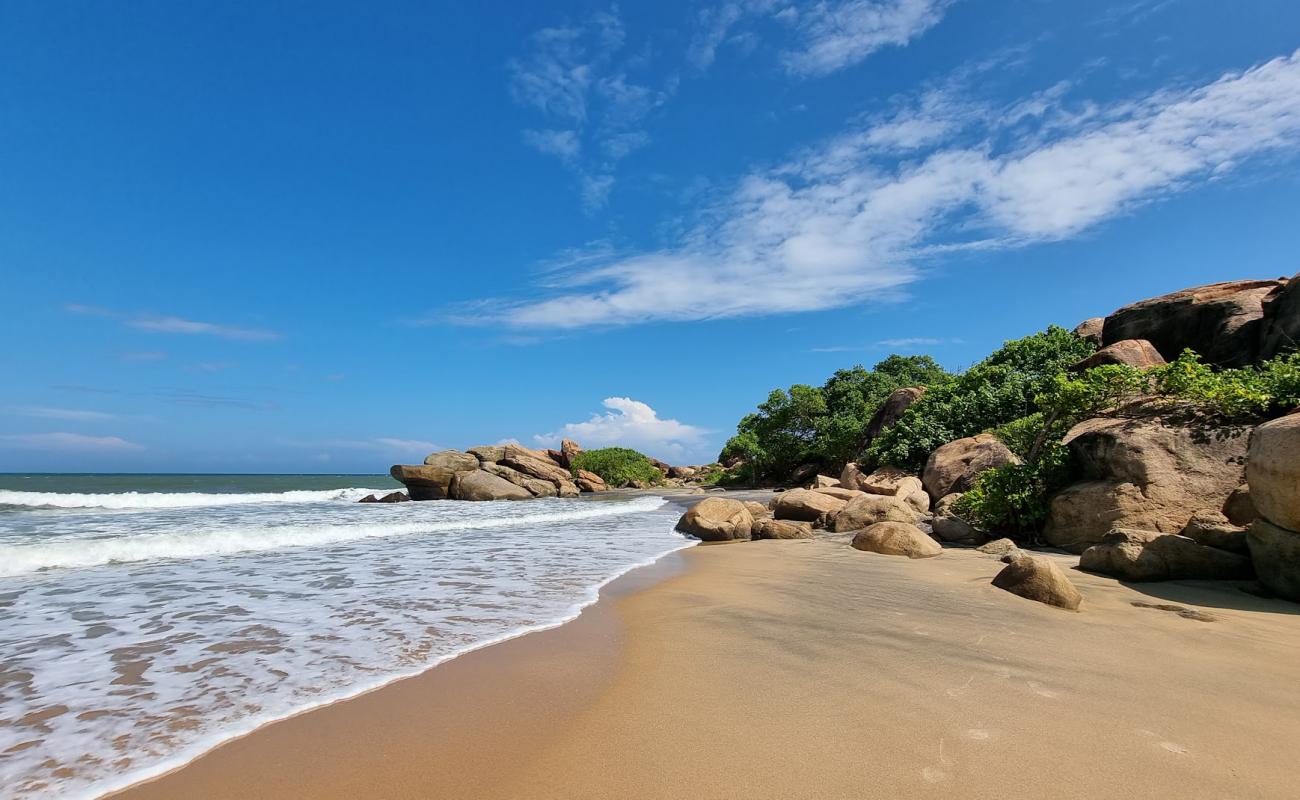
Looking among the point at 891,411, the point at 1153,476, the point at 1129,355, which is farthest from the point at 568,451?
the point at 1153,476

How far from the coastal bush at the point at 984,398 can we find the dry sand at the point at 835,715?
588 inches

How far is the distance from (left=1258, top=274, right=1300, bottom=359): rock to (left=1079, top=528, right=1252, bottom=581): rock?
11.6 meters

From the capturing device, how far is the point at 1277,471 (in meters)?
5.25

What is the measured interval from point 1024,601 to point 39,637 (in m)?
9.37

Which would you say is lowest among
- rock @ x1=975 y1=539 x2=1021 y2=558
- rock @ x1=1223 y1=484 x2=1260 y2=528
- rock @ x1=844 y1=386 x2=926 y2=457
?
rock @ x1=975 y1=539 x2=1021 y2=558

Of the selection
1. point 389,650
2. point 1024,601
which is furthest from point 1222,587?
point 389,650

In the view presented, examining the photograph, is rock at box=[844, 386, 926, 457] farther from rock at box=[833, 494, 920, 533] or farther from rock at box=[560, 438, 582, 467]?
rock at box=[560, 438, 582, 467]

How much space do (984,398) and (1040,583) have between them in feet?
51.6

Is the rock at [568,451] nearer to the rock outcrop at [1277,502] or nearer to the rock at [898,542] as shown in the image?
the rock at [898,542]

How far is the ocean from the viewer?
3.47 metres

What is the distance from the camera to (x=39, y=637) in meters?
5.56

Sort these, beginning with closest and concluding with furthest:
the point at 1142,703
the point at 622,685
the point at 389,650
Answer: the point at 1142,703 → the point at 622,685 → the point at 389,650

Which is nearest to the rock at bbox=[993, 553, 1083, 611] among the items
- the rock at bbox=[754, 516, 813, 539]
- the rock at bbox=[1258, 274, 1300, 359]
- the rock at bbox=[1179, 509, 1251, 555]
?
the rock at bbox=[1179, 509, 1251, 555]

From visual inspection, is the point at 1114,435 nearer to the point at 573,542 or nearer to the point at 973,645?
the point at 973,645
